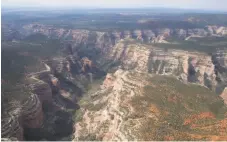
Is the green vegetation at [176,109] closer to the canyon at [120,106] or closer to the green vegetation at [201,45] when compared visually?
the canyon at [120,106]

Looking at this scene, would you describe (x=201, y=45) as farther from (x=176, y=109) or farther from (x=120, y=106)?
(x=176, y=109)

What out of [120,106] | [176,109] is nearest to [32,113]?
[120,106]

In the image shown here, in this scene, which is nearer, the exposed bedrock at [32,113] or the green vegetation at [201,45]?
the exposed bedrock at [32,113]

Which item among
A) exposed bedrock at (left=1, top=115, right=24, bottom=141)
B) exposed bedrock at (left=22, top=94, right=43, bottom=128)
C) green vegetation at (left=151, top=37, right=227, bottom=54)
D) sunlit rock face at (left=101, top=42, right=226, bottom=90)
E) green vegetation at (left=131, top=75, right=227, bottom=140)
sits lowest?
sunlit rock face at (left=101, top=42, right=226, bottom=90)

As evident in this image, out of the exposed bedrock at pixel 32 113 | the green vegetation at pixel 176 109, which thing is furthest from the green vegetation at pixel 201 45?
the exposed bedrock at pixel 32 113

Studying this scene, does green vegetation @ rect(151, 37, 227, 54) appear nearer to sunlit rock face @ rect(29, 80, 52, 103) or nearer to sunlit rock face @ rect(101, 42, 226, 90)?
sunlit rock face @ rect(101, 42, 226, 90)

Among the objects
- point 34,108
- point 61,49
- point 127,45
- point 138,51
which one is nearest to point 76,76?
point 61,49

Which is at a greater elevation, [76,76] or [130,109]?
[130,109]

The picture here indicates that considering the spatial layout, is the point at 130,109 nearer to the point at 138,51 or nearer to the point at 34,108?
the point at 34,108

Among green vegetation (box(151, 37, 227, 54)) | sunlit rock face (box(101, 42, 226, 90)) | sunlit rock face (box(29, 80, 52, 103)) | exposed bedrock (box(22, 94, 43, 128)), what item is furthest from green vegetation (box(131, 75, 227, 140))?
green vegetation (box(151, 37, 227, 54))

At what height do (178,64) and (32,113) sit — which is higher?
(32,113)

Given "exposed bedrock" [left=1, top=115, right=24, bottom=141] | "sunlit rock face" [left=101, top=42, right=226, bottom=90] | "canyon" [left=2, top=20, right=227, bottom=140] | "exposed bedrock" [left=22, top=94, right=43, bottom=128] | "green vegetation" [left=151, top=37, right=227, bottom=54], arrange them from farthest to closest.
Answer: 1. "green vegetation" [left=151, top=37, right=227, bottom=54]
2. "sunlit rock face" [left=101, top=42, right=226, bottom=90]
3. "exposed bedrock" [left=22, top=94, right=43, bottom=128]
4. "exposed bedrock" [left=1, top=115, right=24, bottom=141]
5. "canyon" [left=2, top=20, right=227, bottom=140]
